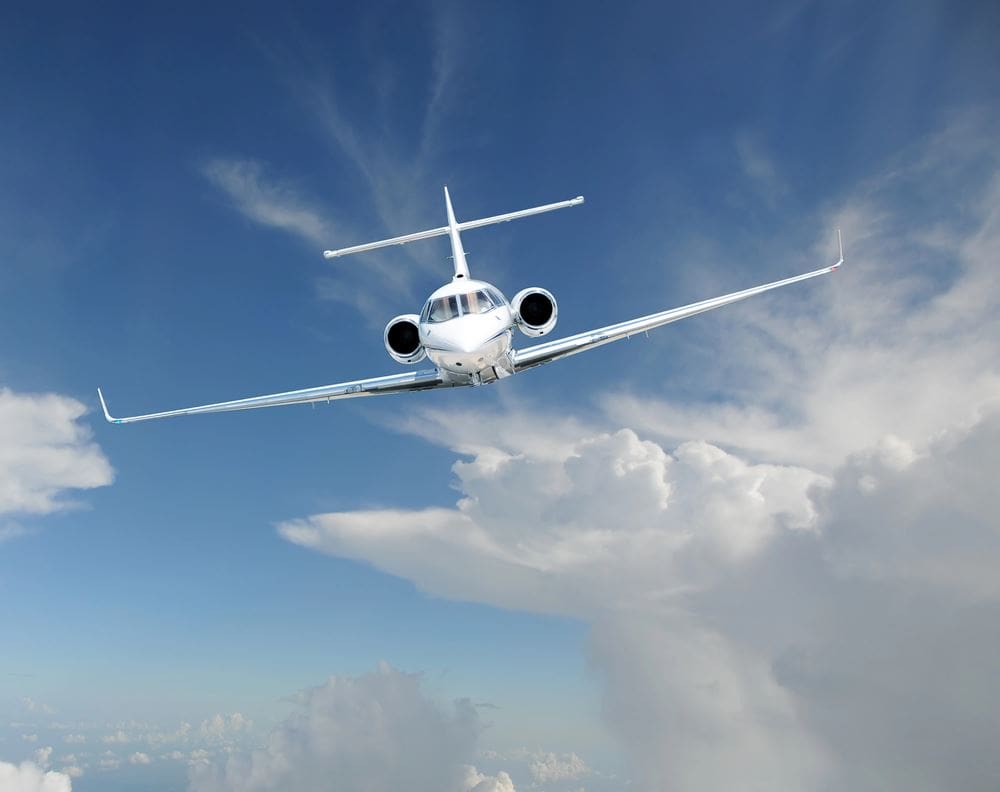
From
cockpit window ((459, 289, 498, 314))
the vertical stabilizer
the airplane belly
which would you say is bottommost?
the airplane belly

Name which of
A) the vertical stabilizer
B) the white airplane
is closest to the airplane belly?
the white airplane

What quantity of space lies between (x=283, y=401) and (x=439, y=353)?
9.68m

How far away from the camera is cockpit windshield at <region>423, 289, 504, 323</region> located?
28031 millimetres

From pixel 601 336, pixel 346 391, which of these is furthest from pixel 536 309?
pixel 346 391

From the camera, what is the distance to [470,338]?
2733 centimetres

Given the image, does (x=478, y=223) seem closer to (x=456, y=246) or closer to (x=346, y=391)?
(x=456, y=246)

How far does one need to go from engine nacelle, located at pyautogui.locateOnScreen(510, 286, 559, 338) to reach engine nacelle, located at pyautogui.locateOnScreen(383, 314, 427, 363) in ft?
14.8

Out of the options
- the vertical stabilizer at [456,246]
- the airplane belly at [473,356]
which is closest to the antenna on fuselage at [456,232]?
the vertical stabilizer at [456,246]

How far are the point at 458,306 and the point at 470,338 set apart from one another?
159 cm

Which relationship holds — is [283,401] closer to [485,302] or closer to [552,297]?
[485,302]

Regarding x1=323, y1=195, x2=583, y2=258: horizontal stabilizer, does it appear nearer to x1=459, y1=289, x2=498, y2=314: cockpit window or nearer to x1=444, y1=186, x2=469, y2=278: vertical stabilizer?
x1=444, y1=186, x2=469, y2=278: vertical stabilizer

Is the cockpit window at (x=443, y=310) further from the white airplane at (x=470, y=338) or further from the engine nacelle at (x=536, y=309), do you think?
the engine nacelle at (x=536, y=309)

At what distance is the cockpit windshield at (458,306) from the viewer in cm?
2803

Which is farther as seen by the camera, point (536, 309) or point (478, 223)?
point (478, 223)
